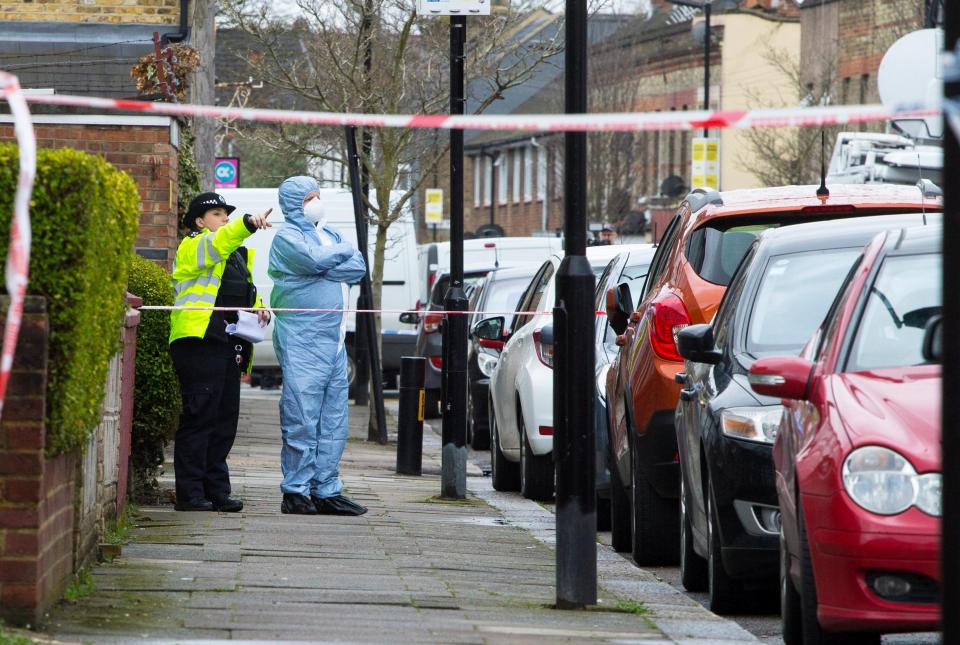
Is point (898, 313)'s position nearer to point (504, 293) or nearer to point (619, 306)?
point (619, 306)

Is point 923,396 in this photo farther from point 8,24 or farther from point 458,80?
point 8,24

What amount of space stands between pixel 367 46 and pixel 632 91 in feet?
126

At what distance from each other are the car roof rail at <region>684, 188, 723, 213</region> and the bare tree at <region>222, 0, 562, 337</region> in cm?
935

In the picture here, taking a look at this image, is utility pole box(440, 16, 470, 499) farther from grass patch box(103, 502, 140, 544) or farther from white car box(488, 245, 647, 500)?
grass patch box(103, 502, 140, 544)

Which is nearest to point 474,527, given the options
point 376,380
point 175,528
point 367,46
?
point 175,528

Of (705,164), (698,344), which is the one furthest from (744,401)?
(705,164)

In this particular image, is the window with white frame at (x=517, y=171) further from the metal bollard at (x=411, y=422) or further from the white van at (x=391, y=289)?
the metal bollard at (x=411, y=422)

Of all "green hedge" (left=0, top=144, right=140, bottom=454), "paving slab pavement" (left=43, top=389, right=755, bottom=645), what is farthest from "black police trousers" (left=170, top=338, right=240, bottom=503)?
"green hedge" (left=0, top=144, right=140, bottom=454)

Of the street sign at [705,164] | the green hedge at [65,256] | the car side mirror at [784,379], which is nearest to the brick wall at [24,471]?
the green hedge at [65,256]

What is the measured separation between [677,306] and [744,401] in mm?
1707

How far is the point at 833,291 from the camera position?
329 inches

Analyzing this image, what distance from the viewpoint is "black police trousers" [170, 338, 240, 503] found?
1051cm

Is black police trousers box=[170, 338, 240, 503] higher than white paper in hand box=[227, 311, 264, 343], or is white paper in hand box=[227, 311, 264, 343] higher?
white paper in hand box=[227, 311, 264, 343]

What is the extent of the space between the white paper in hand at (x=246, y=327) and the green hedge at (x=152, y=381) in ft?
1.21
